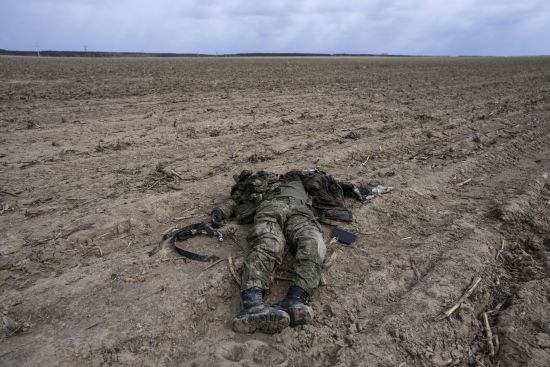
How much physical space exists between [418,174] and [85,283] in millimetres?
5042

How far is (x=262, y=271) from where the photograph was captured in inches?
144

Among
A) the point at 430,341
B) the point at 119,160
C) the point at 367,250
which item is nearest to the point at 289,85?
the point at 119,160

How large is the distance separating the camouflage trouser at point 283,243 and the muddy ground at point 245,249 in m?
0.22

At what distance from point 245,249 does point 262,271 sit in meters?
0.67

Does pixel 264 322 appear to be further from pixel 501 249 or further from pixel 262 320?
pixel 501 249

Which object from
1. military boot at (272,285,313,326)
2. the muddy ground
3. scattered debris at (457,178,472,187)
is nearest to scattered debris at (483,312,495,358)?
the muddy ground

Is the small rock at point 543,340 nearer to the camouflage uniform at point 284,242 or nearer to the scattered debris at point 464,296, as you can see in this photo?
the scattered debris at point 464,296

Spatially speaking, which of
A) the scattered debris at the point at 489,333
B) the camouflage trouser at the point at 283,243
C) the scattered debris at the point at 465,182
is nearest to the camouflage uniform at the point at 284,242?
the camouflage trouser at the point at 283,243

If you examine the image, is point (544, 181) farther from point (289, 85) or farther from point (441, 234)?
point (289, 85)

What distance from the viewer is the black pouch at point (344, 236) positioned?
4.40m

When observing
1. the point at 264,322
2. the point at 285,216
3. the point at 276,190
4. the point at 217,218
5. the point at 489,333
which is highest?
the point at 276,190

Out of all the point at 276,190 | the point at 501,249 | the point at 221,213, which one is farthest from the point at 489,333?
the point at 221,213

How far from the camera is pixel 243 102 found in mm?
12945

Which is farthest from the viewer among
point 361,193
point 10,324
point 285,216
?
point 361,193
